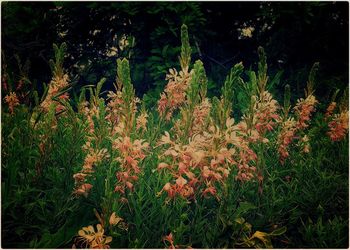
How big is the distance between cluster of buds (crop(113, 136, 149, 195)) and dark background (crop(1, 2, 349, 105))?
2415 millimetres

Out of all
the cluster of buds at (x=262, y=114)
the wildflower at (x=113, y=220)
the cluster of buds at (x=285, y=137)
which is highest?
the cluster of buds at (x=262, y=114)

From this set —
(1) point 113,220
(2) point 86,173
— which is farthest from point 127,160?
(2) point 86,173

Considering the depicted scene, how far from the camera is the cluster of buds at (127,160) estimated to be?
223cm

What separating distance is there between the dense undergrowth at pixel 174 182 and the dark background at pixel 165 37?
199 cm

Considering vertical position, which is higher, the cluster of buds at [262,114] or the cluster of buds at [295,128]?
the cluster of buds at [262,114]

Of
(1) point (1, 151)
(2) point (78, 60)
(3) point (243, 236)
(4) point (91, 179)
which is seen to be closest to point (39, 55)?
(2) point (78, 60)

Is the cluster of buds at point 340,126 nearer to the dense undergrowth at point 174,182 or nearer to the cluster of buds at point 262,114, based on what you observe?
the dense undergrowth at point 174,182

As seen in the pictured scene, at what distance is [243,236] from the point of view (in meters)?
2.48

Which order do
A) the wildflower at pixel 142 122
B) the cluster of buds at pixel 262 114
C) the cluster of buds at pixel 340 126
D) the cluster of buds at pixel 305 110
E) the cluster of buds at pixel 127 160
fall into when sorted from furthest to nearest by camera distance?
the cluster of buds at pixel 340 126, the cluster of buds at pixel 305 110, the wildflower at pixel 142 122, the cluster of buds at pixel 262 114, the cluster of buds at pixel 127 160

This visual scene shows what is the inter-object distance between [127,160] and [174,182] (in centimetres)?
41

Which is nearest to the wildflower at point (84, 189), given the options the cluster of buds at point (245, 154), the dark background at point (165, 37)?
the cluster of buds at point (245, 154)

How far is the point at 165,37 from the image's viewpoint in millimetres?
4996

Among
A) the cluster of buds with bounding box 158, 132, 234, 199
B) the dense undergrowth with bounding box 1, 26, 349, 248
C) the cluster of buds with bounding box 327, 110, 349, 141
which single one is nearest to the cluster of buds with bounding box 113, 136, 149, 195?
the dense undergrowth with bounding box 1, 26, 349, 248

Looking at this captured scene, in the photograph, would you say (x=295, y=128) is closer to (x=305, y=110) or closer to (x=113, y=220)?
(x=305, y=110)
